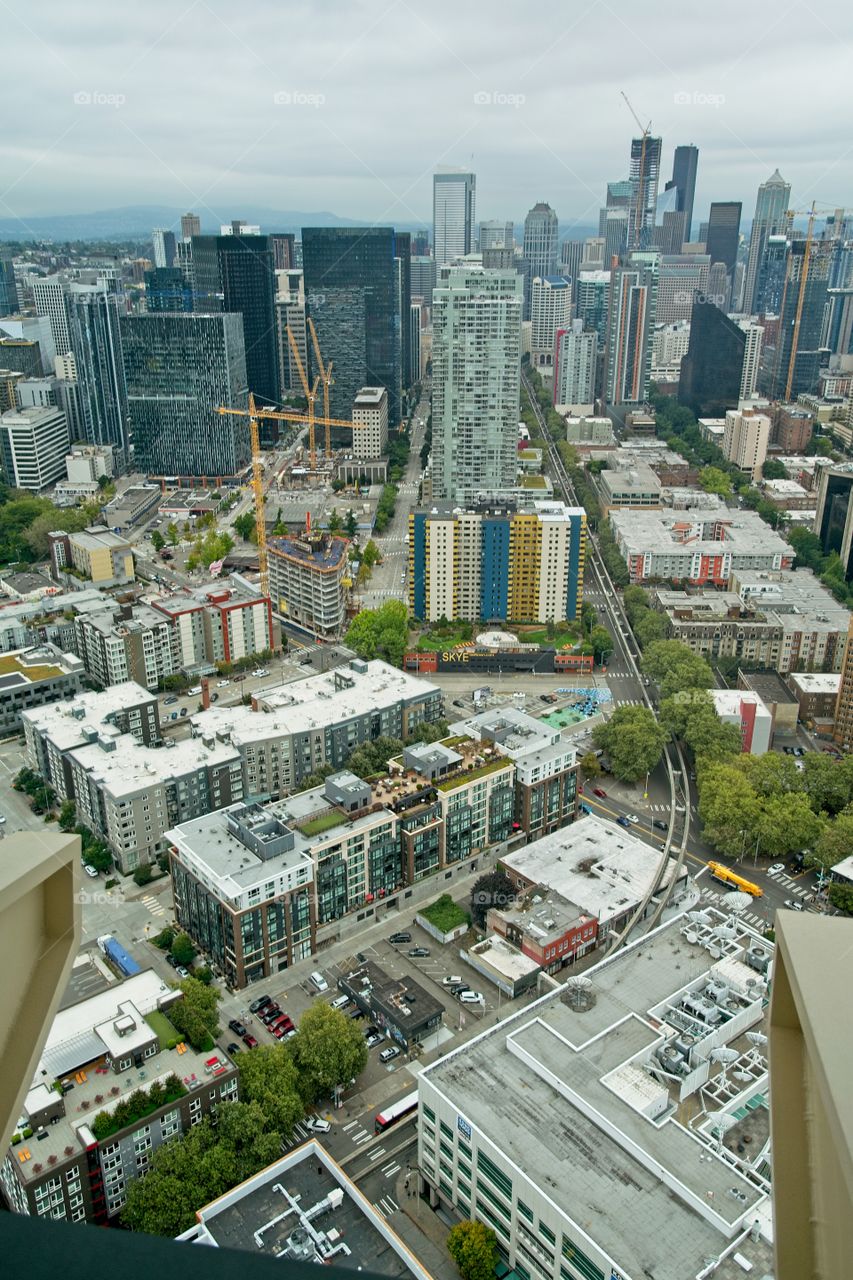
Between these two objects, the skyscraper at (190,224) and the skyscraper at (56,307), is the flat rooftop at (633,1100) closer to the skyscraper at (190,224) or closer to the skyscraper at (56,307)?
the skyscraper at (56,307)

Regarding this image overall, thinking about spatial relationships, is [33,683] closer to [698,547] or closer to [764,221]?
[698,547]

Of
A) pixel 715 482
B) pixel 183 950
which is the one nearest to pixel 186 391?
pixel 715 482

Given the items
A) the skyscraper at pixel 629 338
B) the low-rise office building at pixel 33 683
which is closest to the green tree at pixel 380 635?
the low-rise office building at pixel 33 683

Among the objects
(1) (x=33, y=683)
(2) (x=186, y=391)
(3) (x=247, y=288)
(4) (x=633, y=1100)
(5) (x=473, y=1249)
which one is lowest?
(5) (x=473, y=1249)

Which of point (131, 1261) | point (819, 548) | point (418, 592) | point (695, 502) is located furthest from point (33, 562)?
point (131, 1261)

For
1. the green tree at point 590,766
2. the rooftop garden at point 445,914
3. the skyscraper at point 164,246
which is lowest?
the rooftop garden at point 445,914

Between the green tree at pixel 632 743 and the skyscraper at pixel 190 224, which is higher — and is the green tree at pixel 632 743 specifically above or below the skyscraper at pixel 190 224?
below

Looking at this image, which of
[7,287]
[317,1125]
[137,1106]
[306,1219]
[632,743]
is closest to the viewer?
[306,1219]
